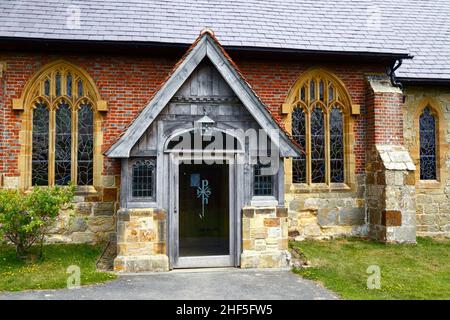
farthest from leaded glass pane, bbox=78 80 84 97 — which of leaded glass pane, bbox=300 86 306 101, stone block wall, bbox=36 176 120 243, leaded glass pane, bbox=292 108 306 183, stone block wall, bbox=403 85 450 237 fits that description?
stone block wall, bbox=403 85 450 237

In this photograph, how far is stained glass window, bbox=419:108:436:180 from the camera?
1272cm

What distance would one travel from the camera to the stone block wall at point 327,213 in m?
11.3

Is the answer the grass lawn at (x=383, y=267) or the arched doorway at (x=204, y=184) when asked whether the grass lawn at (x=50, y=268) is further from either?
the grass lawn at (x=383, y=267)

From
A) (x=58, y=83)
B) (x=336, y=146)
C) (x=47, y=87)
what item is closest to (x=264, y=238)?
(x=336, y=146)

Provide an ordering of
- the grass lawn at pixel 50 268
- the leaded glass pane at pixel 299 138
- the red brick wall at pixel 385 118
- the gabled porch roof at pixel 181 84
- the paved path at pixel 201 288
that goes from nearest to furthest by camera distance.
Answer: the paved path at pixel 201 288
the grass lawn at pixel 50 268
the gabled porch roof at pixel 181 84
the red brick wall at pixel 385 118
the leaded glass pane at pixel 299 138

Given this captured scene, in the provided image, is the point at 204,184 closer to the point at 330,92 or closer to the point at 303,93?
the point at 303,93

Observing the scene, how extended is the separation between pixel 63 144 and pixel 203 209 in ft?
13.2

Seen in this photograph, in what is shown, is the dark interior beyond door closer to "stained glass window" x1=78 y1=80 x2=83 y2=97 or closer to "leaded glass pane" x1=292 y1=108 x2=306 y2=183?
"leaded glass pane" x1=292 y1=108 x2=306 y2=183

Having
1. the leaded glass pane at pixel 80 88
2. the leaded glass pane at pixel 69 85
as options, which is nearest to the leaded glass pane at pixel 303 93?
the leaded glass pane at pixel 80 88

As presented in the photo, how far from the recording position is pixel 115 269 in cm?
806

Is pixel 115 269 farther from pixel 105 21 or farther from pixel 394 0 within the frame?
pixel 394 0

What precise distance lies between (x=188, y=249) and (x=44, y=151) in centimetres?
441

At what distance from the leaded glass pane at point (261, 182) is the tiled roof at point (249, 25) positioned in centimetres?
378

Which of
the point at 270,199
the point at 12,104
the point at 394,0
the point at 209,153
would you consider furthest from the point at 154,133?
the point at 394,0
